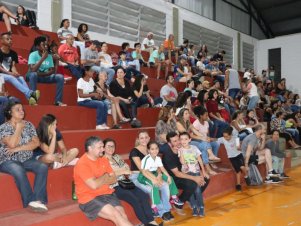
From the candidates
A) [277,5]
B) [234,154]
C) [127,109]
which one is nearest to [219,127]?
[234,154]

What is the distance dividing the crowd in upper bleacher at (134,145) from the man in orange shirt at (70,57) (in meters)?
0.02

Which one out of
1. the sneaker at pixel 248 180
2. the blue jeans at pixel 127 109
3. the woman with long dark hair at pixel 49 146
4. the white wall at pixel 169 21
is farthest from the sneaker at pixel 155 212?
the white wall at pixel 169 21

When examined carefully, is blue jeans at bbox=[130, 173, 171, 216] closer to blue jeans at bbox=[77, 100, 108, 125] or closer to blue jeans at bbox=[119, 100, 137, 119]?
blue jeans at bbox=[77, 100, 108, 125]

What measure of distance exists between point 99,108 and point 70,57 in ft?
5.30

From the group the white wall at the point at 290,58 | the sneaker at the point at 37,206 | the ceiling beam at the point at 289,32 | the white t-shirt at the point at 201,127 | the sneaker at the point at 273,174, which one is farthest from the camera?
the ceiling beam at the point at 289,32

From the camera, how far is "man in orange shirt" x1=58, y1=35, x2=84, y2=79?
675 centimetres

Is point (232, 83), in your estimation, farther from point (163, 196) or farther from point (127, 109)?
point (163, 196)

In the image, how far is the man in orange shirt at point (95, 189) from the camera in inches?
140

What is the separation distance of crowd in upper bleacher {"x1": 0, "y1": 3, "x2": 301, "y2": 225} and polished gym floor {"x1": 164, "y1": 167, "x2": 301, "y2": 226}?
0.84 ft

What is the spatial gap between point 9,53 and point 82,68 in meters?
1.65

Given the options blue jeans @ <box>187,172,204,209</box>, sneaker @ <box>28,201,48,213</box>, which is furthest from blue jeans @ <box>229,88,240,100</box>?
sneaker @ <box>28,201,48,213</box>

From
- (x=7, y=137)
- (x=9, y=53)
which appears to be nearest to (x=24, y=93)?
(x=9, y=53)

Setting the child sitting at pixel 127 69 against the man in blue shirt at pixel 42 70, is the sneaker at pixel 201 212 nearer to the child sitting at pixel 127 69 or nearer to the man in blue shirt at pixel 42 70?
the man in blue shirt at pixel 42 70

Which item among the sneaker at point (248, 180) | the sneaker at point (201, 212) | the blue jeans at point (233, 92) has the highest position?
the blue jeans at point (233, 92)
